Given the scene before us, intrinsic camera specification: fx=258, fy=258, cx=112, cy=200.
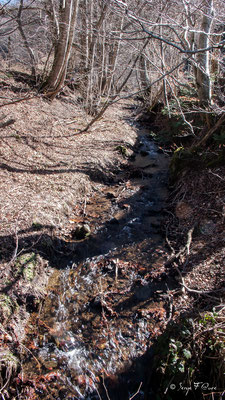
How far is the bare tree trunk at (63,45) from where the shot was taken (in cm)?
907

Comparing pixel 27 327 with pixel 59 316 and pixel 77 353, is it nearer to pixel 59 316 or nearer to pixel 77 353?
pixel 59 316

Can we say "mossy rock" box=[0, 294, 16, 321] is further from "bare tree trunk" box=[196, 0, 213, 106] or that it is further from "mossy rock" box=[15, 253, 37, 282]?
"bare tree trunk" box=[196, 0, 213, 106]

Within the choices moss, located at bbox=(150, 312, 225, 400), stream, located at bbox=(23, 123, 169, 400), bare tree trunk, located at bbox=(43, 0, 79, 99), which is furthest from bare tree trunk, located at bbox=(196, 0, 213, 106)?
moss, located at bbox=(150, 312, 225, 400)

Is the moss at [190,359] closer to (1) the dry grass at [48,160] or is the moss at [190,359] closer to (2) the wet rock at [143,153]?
(1) the dry grass at [48,160]

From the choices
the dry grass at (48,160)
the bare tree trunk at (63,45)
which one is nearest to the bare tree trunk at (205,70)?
the dry grass at (48,160)

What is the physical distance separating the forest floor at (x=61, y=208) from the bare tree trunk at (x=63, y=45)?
1.37 meters

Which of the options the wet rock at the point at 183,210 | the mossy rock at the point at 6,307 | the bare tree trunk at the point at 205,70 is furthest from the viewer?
the bare tree trunk at the point at 205,70

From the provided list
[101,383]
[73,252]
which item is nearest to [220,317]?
[101,383]

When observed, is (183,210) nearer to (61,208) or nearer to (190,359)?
(61,208)

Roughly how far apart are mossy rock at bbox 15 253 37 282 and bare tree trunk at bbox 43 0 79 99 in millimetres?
6695

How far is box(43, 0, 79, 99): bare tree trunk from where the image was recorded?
9.07 m

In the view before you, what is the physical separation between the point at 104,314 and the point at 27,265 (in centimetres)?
146

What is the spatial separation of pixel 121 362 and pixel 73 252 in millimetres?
2204

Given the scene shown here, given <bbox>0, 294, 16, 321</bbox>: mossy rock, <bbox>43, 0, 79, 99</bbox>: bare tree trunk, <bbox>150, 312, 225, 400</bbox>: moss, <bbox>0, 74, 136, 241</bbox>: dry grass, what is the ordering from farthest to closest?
<bbox>43, 0, 79, 99</bbox>: bare tree trunk → <bbox>0, 74, 136, 241</bbox>: dry grass → <bbox>0, 294, 16, 321</bbox>: mossy rock → <bbox>150, 312, 225, 400</bbox>: moss
